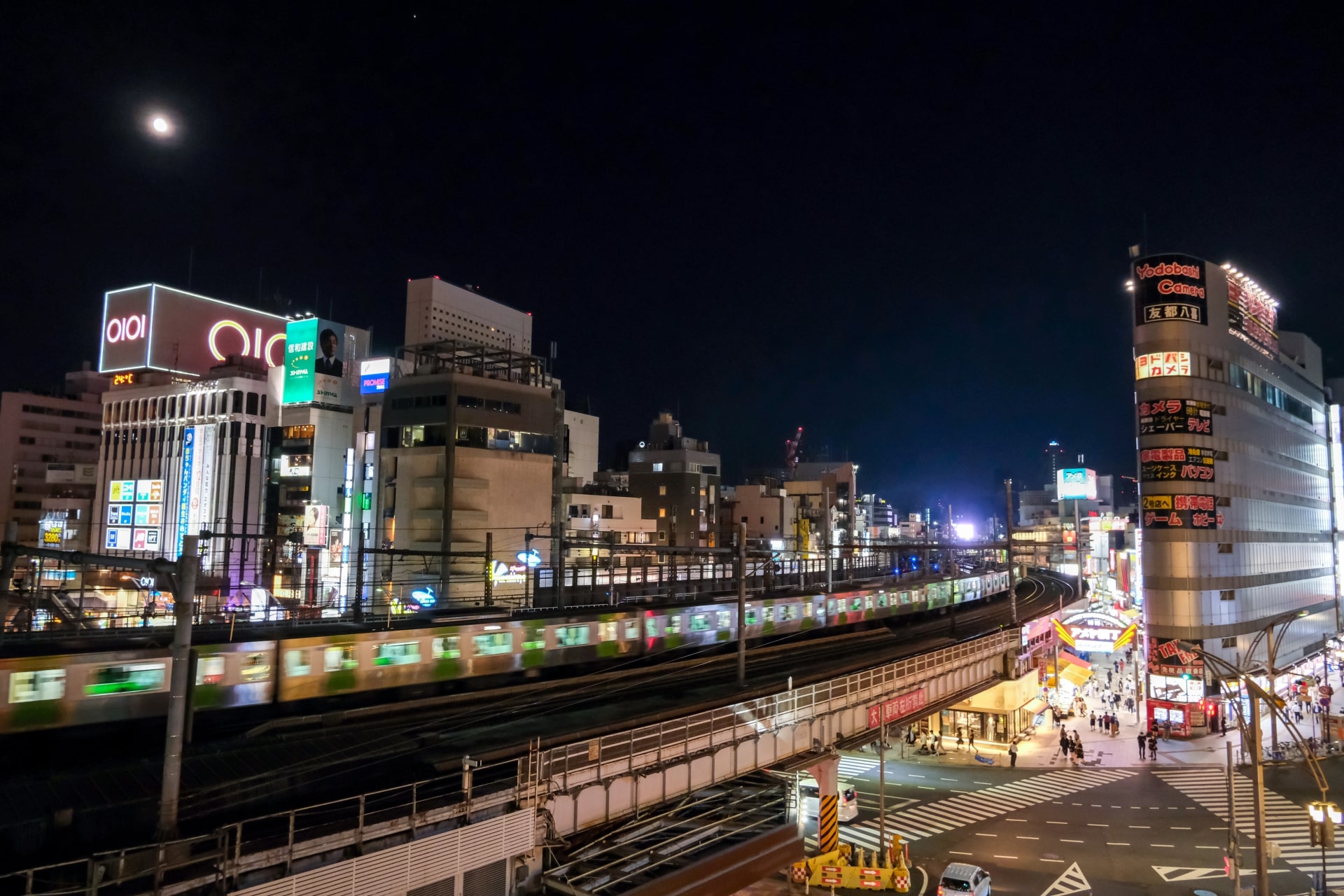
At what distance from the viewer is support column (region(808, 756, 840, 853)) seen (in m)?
20.0

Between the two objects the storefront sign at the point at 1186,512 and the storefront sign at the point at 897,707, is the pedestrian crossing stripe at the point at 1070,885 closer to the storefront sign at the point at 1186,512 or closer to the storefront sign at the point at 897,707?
the storefront sign at the point at 897,707

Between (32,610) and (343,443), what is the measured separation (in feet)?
147

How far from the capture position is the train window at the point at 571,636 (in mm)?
24562

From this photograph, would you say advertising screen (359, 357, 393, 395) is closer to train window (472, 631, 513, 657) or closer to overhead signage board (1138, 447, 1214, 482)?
train window (472, 631, 513, 657)

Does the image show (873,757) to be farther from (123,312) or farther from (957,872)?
(123,312)

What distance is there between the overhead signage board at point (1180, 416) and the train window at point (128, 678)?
147 feet

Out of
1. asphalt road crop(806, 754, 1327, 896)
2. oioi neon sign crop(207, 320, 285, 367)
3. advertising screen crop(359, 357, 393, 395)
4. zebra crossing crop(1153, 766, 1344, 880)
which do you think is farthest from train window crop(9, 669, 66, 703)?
oioi neon sign crop(207, 320, 285, 367)

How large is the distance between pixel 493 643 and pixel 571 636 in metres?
2.83

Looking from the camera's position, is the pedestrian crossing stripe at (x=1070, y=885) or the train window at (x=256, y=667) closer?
the train window at (x=256, y=667)

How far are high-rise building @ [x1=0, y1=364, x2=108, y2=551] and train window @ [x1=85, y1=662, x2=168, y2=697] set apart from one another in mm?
79147

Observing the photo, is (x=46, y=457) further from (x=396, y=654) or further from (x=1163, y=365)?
(x=1163, y=365)

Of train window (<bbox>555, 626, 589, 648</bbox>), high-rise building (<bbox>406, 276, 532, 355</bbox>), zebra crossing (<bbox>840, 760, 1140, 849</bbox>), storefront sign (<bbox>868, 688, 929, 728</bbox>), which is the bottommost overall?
zebra crossing (<bbox>840, 760, 1140, 849</bbox>)

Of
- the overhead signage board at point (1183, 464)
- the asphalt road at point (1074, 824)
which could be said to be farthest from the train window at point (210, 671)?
the overhead signage board at point (1183, 464)

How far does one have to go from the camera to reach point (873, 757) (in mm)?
35812
